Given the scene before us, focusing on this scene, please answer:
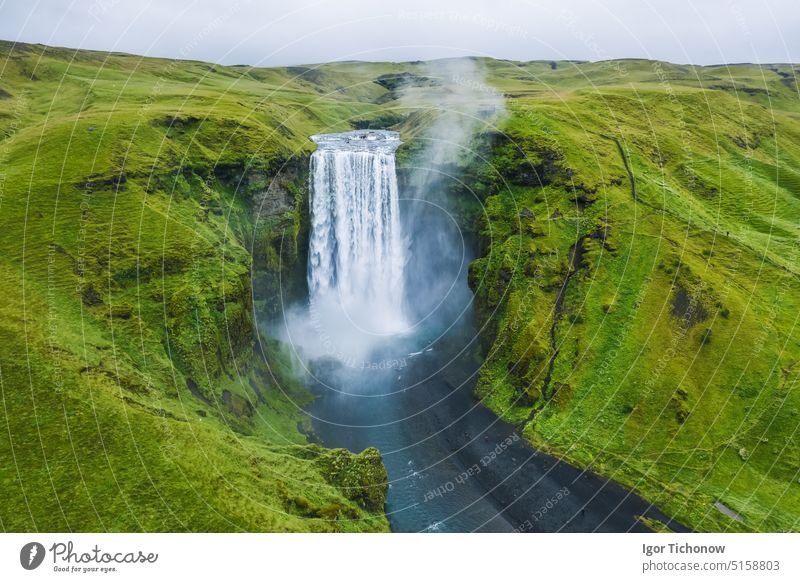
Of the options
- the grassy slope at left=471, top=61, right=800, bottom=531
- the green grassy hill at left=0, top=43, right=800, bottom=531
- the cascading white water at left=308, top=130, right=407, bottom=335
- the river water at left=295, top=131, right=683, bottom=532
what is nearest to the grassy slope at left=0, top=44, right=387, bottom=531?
the green grassy hill at left=0, top=43, right=800, bottom=531

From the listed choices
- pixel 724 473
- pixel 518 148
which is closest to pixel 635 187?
pixel 518 148

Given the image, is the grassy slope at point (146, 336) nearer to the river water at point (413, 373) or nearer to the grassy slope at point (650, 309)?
the river water at point (413, 373)

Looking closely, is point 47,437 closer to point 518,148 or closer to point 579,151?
point 518,148

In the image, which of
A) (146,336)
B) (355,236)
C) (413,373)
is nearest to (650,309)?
(413,373)

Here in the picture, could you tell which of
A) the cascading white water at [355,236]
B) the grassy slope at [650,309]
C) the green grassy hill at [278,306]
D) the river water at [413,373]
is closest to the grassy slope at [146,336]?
the green grassy hill at [278,306]

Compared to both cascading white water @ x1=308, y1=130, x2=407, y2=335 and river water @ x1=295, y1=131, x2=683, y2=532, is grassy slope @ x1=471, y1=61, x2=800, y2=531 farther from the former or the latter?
cascading white water @ x1=308, y1=130, x2=407, y2=335
